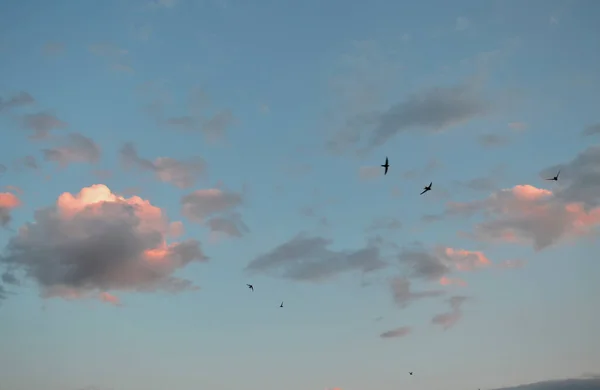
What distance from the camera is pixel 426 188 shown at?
458 feet

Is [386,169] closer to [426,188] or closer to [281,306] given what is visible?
[426,188]

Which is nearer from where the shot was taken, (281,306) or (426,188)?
(426,188)

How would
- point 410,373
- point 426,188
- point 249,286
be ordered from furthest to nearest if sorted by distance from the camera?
point 410,373
point 249,286
point 426,188

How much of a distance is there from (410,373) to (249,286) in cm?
9512

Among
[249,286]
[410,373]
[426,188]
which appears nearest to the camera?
[426,188]

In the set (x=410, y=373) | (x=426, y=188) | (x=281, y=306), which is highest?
(x=426, y=188)

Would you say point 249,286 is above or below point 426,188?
below

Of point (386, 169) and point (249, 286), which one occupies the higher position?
point (386, 169)

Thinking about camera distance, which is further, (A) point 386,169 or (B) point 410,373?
(B) point 410,373

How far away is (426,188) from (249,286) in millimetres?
89077

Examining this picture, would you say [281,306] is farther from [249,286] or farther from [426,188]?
[426,188]

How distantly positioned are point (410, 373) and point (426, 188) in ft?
339

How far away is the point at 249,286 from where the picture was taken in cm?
16512

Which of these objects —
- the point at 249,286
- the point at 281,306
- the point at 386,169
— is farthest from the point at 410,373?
the point at 386,169
